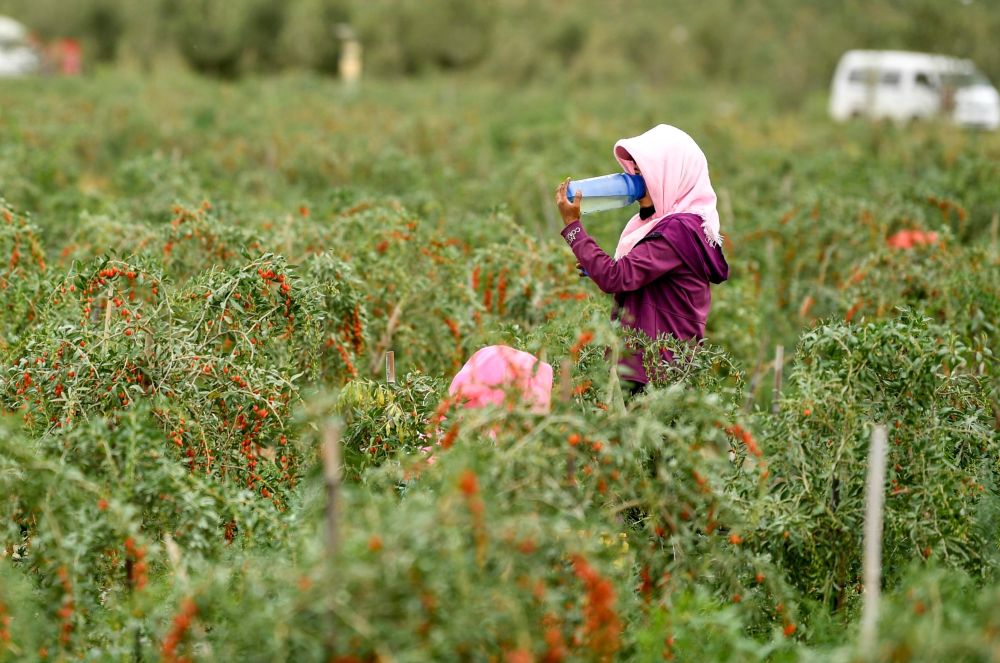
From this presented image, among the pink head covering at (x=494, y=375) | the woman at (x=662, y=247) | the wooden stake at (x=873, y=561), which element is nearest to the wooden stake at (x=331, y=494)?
the pink head covering at (x=494, y=375)

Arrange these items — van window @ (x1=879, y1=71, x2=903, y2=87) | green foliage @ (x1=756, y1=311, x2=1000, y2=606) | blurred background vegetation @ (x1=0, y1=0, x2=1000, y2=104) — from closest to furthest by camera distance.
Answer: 1. green foliage @ (x1=756, y1=311, x2=1000, y2=606)
2. van window @ (x1=879, y1=71, x2=903, y2=87)
3. blurred background vegetation @ (x1=0, y1=0, x2=1000, y2=104)

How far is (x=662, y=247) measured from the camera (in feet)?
12.3

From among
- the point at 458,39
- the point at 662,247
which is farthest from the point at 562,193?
the point at 458,39

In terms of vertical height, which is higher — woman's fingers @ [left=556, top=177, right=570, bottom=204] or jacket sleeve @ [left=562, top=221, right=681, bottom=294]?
woman's fingers @ [left=556, top=177, right=570, bottom=204]

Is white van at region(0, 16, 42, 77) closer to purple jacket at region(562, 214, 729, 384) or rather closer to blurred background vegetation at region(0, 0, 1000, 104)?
blurred background vegetation at region(0, 0, 1000, 104)

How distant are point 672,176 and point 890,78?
68.9 feet

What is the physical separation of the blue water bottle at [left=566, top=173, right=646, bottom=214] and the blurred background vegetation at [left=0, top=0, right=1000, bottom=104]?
992 inches

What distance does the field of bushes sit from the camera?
8.09 ft

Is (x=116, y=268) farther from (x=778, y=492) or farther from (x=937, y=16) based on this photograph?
(x=937, y=16)

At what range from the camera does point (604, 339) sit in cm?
304

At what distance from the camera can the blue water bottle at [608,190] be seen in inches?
150

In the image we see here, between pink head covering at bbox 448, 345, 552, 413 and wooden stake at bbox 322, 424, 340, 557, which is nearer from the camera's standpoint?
wooden stake at bbox 322, 424, 340, 557

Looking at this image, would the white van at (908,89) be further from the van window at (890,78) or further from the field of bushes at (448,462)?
the field of bushes at (448,462)

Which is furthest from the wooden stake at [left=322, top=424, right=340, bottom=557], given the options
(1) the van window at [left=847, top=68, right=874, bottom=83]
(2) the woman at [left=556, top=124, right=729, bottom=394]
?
(1) the van window at [left=847, top=68, right=874, bottom=83]
